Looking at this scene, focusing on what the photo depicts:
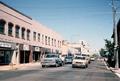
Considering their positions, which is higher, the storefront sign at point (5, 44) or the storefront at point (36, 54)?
the storefront sign at point (5, 44)

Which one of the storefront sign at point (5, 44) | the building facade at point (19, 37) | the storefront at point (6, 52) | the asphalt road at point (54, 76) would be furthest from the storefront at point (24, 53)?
the asphalt road at point (54, 76)

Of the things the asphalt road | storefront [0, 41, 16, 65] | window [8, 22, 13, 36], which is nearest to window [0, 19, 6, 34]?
storefront [0, 41, 16, 65]

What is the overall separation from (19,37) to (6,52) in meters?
5.53

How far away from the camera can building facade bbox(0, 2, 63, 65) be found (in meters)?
40.2

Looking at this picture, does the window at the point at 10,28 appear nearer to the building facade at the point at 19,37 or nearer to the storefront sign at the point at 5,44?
the building facade at the point at 19,37

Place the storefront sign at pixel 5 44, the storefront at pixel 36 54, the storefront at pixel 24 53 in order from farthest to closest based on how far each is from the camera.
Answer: the storefront at pixel 36 54 → the storefront at pixel 24 53 → the storefront sign at pixel 5 44

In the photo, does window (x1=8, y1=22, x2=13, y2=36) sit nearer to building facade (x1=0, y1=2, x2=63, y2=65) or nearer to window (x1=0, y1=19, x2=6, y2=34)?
building facade (x1=0, y1=2, x2=63, y2=65)

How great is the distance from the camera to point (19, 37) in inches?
1836

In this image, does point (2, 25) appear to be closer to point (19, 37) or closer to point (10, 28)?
point (10, 28)

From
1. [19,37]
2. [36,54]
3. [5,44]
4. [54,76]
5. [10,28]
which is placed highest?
[10,28]

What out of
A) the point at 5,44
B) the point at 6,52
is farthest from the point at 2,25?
the point at 6,52

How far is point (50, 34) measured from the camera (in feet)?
240

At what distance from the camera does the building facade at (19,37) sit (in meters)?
40.2

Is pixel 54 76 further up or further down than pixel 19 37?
further down
